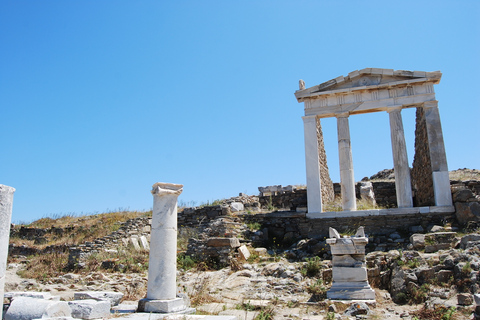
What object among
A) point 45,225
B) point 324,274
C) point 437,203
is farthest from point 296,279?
point 45,225

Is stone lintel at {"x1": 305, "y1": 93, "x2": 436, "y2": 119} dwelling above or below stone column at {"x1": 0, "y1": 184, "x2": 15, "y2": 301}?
above

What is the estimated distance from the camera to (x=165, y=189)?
824cm

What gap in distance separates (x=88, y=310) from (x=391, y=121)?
42.3 feet

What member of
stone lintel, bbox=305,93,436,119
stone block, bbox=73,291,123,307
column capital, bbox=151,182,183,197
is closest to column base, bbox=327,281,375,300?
column capital, bbox=151,182,183,197

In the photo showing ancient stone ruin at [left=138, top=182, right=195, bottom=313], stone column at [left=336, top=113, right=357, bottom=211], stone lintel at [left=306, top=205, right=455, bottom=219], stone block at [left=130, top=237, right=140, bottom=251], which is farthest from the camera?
stone block at [left=130, top=237, right=140, bottom=251]

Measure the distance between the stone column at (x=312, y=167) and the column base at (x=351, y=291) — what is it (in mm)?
6255

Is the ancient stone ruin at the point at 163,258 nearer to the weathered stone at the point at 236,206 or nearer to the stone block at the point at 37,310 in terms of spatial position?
the stone block at the point at 37,310

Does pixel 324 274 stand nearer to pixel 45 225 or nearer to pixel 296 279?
pixel 296 279

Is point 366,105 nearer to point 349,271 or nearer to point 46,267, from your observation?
point 349,271

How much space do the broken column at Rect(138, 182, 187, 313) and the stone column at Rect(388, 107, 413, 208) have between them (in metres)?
9.62

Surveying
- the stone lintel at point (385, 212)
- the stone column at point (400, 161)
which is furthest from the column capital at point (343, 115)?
the stone lintel at point (385, 212)

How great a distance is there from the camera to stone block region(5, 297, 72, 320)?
6324 mm

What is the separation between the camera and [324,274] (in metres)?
10.6

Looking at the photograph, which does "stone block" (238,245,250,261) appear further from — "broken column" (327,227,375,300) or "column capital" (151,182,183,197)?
"column capital" (151,182,183,197)
